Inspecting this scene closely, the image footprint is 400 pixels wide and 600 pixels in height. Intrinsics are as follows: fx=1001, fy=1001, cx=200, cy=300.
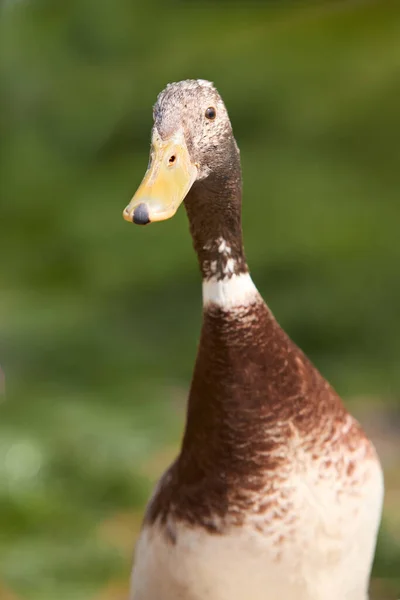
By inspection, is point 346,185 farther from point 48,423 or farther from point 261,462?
point 261,462

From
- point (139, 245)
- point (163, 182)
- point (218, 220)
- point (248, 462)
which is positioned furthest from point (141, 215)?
point (139, 245)

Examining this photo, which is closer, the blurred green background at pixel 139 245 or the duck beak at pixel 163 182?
the duck beak at pixel 163 182

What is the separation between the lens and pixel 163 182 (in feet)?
2.89

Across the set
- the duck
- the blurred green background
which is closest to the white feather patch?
the duck

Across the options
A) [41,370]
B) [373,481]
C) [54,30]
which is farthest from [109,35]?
[373,481]

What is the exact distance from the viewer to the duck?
A: 1.05m

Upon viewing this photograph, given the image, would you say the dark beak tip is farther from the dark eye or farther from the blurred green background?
the blurred green background

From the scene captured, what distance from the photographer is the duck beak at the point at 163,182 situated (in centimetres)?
84

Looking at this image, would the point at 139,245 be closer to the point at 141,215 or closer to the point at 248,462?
the point at 248,462

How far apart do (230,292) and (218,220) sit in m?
0.08

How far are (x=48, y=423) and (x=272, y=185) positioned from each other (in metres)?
1.22

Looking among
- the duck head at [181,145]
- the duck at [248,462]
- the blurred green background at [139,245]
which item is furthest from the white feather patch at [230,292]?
the blurred green background at [139,245]

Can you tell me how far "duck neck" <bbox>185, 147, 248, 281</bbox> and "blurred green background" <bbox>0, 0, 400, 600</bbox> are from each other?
0.86 metres

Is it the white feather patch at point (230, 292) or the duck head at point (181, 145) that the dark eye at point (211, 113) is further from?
the white feather patch at point (230, 292)
